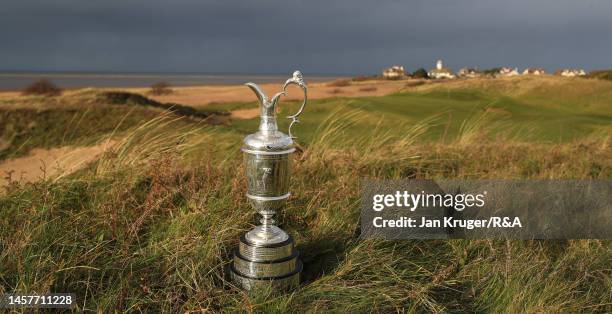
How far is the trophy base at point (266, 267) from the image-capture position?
8.74 ft

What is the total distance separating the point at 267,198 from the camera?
264cm

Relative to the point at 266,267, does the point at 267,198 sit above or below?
above

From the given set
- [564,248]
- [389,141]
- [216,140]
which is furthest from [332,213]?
[216,140]

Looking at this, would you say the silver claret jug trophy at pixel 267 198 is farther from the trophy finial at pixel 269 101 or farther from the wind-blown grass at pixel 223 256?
the wind-blown grass at pixel 223 256

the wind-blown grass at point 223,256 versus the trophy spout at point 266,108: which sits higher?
the trophy spout at point 266,108

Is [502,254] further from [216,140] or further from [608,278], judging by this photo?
[216,140]

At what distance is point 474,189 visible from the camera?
14.6ft

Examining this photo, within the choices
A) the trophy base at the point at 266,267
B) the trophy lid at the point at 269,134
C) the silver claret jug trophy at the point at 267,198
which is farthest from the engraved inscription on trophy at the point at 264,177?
the trophy base at the point at 266,267

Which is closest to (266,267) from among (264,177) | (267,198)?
(267,198)

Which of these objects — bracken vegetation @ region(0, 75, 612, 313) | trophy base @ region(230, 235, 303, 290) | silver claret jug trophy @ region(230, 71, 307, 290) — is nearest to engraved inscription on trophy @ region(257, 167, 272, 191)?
silver claret jug trophy @ region(230, 71, 307, 290)

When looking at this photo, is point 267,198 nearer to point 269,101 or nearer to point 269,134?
point 269,134

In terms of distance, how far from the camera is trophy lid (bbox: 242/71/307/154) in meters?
2.53

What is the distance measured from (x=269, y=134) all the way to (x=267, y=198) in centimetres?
36

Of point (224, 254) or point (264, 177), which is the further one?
point (224, 254)
